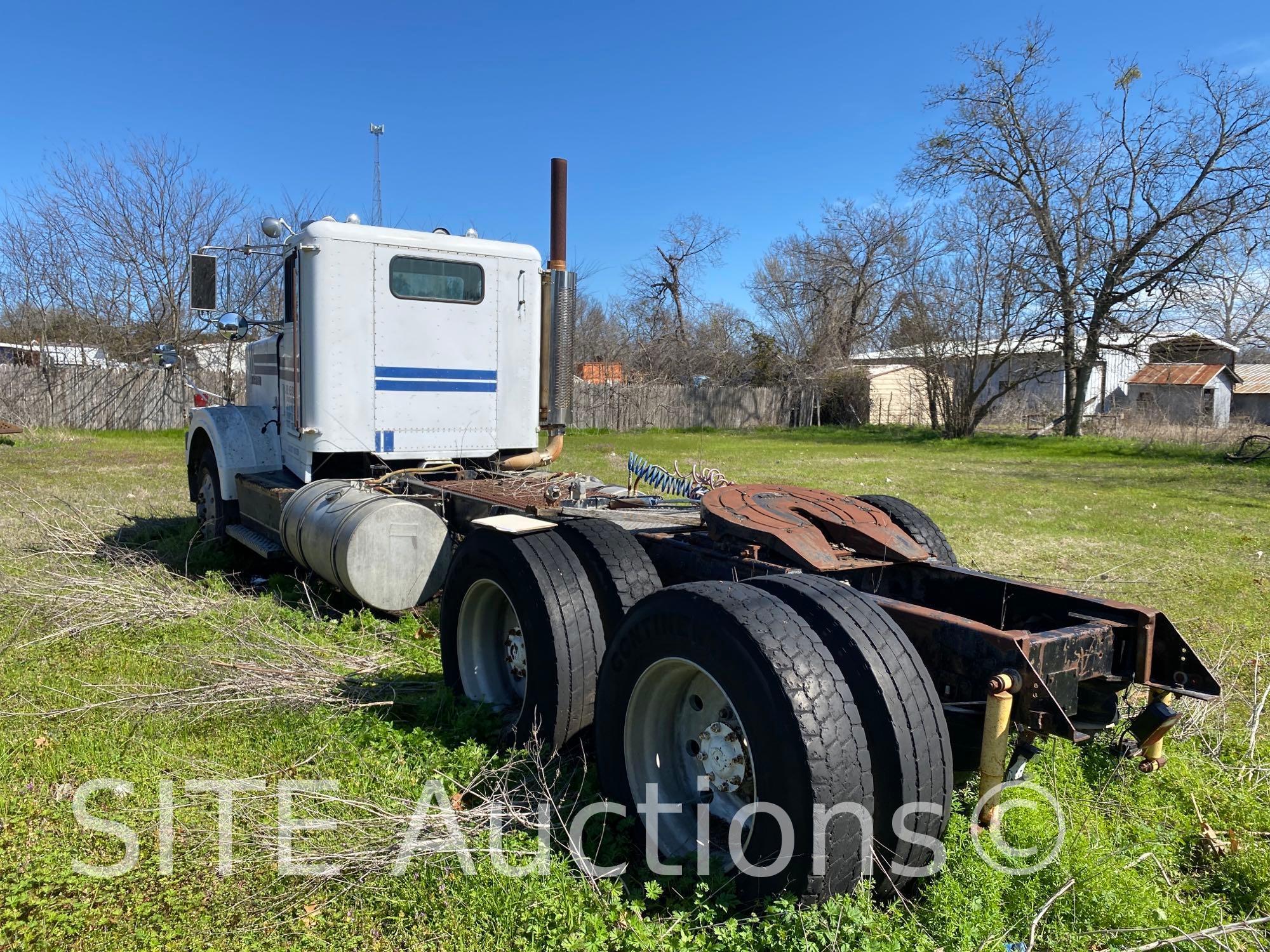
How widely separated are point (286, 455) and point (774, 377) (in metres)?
33.9

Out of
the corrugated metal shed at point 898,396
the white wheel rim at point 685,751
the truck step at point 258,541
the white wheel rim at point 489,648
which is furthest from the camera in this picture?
the corrugated metal shed at point 898,396

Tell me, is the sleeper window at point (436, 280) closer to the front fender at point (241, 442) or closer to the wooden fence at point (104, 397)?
the front fender at point (241, 442)

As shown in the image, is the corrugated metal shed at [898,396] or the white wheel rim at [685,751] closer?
the white wheel rim at [685,751]

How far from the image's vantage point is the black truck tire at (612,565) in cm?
372

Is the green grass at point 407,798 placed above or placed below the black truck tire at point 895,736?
below

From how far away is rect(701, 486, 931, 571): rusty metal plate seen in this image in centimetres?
371

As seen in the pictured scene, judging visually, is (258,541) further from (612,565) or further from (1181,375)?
(1181,375)

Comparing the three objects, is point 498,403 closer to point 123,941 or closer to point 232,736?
Result: point 232,736

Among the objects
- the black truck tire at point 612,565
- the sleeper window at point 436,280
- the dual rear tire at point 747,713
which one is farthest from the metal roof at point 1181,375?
the dual rear tire at point 747,713

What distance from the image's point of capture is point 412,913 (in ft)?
9.23

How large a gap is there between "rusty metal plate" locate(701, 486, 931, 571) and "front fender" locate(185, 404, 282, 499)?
4.92 metres

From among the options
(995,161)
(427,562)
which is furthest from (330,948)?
(995,161)

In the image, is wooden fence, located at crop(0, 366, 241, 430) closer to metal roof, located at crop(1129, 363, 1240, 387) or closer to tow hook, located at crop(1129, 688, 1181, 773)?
tow hook, located at crop(1129, 688, 1181, 773)

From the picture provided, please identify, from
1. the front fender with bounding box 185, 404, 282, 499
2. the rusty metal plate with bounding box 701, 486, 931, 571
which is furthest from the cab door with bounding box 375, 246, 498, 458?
the rusty metal plate with bounding box 701, 486, 931, 571
